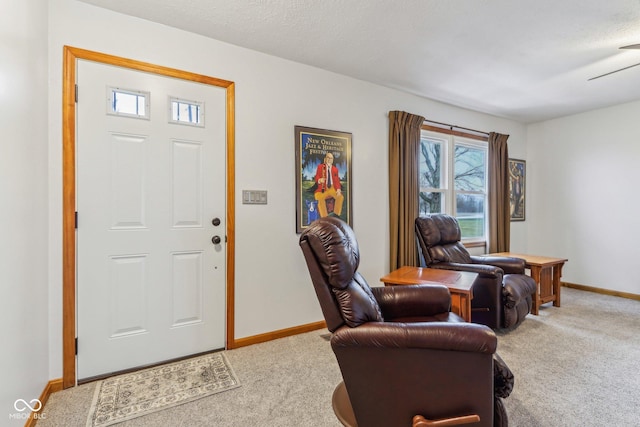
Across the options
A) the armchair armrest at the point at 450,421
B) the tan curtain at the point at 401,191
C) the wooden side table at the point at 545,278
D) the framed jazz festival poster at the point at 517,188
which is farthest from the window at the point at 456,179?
the armchair armrest at the point at 450,421

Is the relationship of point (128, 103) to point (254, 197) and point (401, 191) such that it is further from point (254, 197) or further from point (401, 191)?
point (401, 191)

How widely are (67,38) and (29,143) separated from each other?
0.83 m

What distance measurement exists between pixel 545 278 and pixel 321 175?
283 cm

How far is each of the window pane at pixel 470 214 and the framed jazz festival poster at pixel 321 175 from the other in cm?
196

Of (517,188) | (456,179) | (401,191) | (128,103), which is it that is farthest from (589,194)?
(128,103)

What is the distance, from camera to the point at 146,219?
222 centimetres

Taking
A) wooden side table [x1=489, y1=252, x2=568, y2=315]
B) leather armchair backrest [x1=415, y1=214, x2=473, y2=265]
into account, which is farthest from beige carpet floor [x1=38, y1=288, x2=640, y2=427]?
leather armchair backrest [x1=415, y1=214, x2=473, y2=265]

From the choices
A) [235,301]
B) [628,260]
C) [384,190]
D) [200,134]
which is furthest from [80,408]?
[628,260]

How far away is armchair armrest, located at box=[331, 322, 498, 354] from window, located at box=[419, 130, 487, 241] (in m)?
2.78

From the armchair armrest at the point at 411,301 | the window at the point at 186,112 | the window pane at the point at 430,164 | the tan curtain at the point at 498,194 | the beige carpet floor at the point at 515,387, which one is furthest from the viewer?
the tan curtain at the point at 498,194

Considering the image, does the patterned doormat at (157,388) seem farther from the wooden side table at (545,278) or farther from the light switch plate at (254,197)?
the wooden side table at (545,278)

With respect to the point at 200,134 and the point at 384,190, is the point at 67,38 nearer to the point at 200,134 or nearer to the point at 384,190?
the point at 200,134

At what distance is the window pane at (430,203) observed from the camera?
389 centimetres

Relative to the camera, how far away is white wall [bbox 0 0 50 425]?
1.34 m
